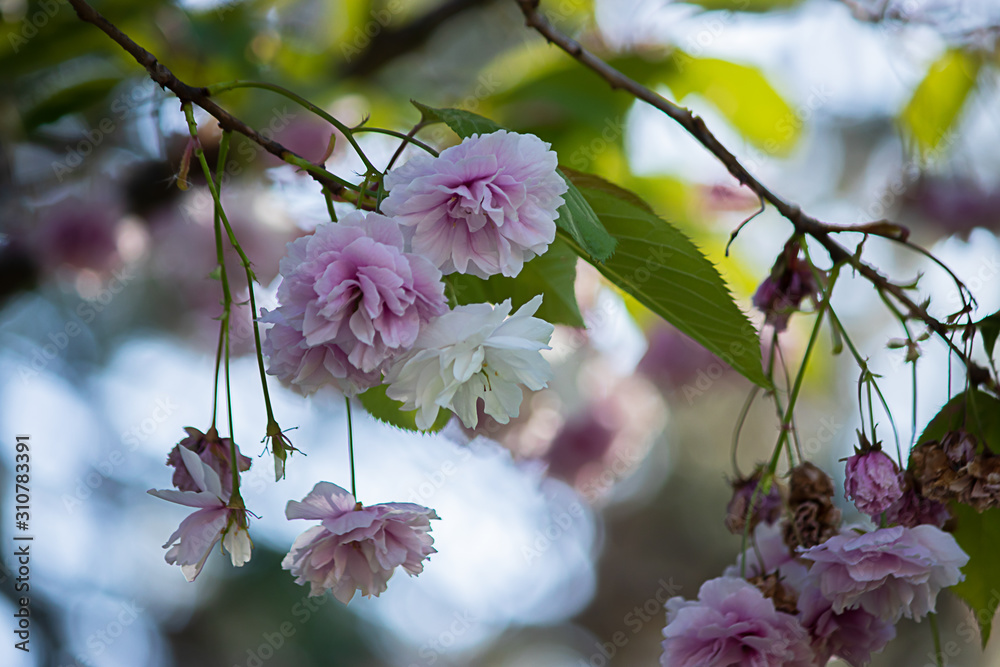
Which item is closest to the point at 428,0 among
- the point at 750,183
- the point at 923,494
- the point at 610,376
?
the point at 610,376

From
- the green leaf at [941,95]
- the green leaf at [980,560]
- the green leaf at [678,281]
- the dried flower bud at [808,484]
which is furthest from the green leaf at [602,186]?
the green leaf at [941,95]

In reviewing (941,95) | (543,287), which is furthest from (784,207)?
(941,95)

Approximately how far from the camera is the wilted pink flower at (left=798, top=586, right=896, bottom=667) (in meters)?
0.60

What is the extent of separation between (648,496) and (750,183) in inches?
136

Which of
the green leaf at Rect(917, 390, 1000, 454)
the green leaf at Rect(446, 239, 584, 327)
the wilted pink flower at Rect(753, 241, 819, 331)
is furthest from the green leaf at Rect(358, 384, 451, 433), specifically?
the green leaf at Rect(917, 390, 1000, 454)

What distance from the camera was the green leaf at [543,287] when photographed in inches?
24.3

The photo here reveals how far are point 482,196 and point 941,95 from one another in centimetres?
119

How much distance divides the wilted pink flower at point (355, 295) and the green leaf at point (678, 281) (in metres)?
0.15

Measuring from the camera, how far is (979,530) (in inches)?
A: 25.6

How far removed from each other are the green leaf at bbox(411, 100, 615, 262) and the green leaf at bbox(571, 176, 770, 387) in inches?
1.8

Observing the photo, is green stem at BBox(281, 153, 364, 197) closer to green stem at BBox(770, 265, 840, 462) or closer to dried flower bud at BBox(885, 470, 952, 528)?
green stem at BBox(770, 265, 840, 462)

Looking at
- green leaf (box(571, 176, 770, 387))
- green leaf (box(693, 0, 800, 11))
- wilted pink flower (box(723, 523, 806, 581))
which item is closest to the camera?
green leaf (box(571, 176, 770, 387))

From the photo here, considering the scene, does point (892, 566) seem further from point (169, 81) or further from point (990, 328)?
point (169, 81)

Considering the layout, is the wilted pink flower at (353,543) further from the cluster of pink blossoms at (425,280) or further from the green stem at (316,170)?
the green stem at (316,170)
